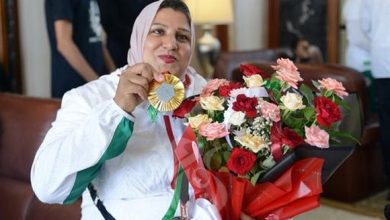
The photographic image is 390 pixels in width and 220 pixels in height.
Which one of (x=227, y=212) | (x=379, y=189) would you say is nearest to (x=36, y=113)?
(x=227, y=212)

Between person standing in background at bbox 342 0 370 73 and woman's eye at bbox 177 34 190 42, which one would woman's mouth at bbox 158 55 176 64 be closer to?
woman's eye at bbox 177 34 190 42

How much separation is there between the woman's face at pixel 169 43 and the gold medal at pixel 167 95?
0.87 feet

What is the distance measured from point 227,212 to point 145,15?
624 mm

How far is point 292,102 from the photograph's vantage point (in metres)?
1.10

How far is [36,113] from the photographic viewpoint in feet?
6.82

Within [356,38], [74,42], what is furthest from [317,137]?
[356,38]

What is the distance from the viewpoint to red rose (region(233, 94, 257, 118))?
3.59 feet

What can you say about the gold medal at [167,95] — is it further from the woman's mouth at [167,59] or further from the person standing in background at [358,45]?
the person standing in background at [358,45]

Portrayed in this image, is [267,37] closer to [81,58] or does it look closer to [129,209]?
[81,58]

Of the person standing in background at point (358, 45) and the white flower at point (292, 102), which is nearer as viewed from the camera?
the white flower at point (292, 102)

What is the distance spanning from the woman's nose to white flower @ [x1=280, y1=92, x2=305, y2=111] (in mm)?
440

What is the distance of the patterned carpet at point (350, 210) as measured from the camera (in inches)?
118

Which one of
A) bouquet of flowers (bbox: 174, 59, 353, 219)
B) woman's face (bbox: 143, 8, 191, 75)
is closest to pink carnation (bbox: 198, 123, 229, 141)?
bouquet of flowers (bbox: 174, 59, 353, 219)

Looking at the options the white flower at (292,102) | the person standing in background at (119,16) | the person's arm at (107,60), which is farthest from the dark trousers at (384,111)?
the white flower at (292,102)
